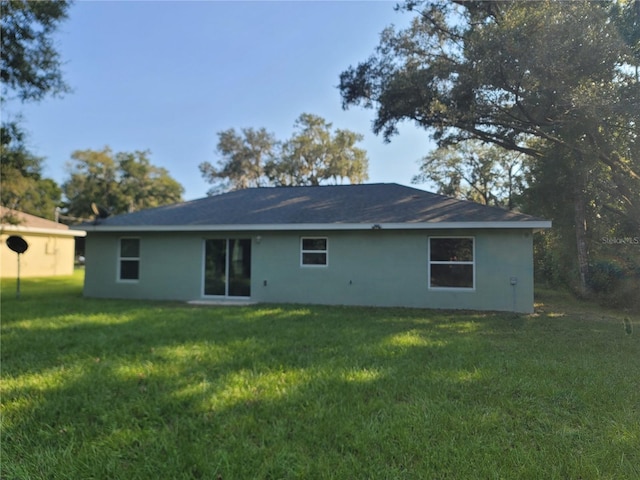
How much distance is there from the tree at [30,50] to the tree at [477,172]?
34.0ft

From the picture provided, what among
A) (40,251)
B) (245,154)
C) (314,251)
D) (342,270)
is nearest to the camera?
(342,270)

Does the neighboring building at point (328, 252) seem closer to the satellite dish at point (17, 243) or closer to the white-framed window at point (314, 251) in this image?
the white-framed window at point (314, 251)

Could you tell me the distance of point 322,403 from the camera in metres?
3.62

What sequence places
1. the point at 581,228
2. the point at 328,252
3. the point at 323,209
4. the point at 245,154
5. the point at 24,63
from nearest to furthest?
the point at 581,228 < the point at 24,63 < the point at 328,252 < the point at 323,209 < the point at 245,154

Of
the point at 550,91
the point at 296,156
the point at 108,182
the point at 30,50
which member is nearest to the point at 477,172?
the point at 550,91

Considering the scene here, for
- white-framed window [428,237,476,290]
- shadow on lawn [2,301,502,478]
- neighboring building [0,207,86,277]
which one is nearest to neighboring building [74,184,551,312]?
white-framed window [428,237,476,290]

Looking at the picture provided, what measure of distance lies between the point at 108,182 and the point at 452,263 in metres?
40.4

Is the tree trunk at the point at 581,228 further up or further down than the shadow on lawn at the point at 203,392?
further up

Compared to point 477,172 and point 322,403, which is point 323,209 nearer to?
point 322,403

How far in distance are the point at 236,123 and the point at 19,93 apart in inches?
1017

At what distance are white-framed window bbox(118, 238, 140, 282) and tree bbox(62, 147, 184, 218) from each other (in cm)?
3063

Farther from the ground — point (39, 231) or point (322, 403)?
point (39, 231)

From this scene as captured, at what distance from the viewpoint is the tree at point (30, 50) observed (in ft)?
30.5

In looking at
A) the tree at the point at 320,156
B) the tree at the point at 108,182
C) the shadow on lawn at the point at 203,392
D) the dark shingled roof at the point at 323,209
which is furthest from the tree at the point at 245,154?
the shadow on lawn at the point at 203,392
